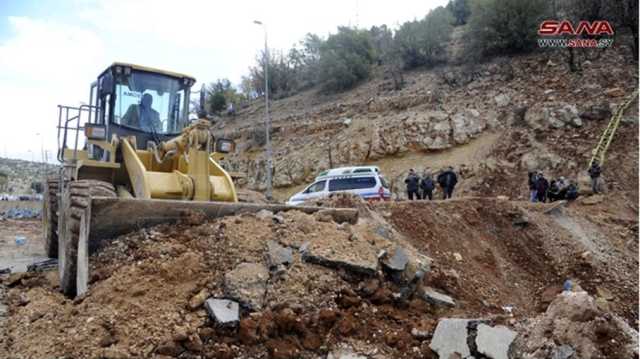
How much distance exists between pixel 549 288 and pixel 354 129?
17321 millimetres

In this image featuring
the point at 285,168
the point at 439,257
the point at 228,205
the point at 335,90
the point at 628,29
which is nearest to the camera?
the point at 228,205

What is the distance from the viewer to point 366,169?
1798cm

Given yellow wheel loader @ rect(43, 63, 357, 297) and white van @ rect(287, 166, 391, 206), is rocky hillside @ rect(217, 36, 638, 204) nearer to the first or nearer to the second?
white van @ rect(287, 166, 391, 206)

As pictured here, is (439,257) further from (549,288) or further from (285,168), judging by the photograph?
(285,168)

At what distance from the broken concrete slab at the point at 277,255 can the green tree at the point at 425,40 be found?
26.7 meters

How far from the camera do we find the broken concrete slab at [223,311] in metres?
4.98

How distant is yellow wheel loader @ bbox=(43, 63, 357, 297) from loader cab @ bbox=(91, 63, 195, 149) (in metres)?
0.02

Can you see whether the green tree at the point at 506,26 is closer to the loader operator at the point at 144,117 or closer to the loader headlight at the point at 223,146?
the loader headlight at the point at 223,146

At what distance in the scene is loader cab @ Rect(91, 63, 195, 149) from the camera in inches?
356

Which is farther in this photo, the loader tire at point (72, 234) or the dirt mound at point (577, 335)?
the loader tire at point (72, 234)

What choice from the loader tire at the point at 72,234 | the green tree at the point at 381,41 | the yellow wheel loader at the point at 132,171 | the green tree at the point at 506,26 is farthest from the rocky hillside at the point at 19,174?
the loader tire at the point at 72,234

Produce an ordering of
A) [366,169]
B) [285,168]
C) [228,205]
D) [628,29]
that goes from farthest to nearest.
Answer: [285,168] → [628,29] → [366,169] → [228,205]

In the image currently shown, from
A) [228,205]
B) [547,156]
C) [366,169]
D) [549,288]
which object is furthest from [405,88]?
[228,205]

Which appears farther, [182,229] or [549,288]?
[549,288]
